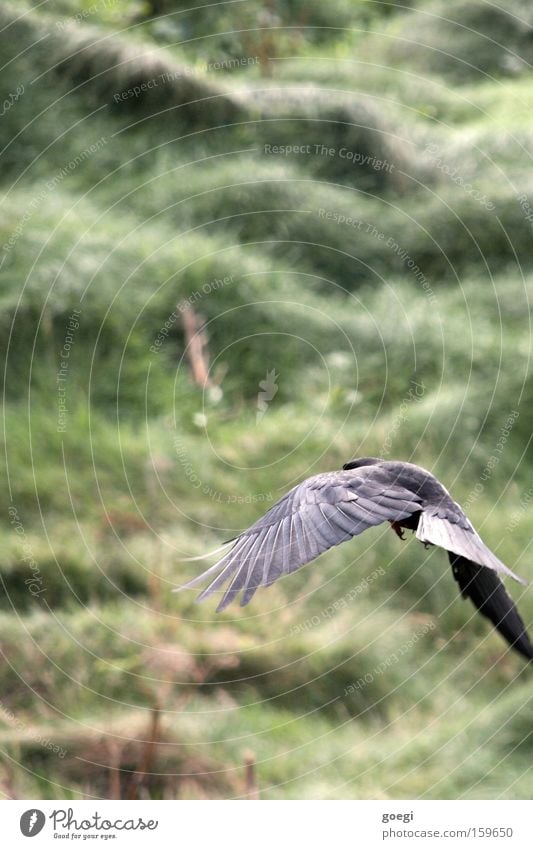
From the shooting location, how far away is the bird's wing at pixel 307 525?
4.16m

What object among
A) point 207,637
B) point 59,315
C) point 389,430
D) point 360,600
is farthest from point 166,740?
point 59,315

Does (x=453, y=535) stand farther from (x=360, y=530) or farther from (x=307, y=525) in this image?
(x=307, y=525)

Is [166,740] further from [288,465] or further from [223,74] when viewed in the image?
[223,74]

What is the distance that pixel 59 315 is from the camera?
7375 mm

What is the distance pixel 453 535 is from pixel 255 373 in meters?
3.21

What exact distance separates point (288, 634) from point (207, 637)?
42 cm

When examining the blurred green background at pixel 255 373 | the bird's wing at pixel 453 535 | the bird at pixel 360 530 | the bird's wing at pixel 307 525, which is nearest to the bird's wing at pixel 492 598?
the bird at pixel 360 530

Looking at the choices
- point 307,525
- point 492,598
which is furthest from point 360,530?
point 492,598
